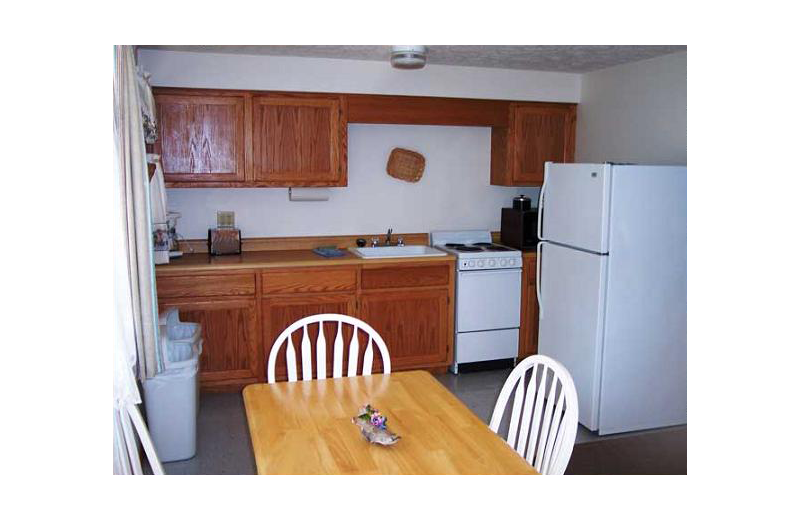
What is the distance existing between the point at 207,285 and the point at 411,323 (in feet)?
4.48

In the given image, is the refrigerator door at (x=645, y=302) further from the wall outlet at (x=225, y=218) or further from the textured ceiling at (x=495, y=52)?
the wall outlet at (x=225, y=218)

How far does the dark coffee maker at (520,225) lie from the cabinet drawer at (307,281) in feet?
4.36

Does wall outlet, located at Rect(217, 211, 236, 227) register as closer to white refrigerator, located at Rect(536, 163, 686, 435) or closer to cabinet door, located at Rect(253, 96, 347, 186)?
cabinet door, located at Rect(253, 96, 347, 186)

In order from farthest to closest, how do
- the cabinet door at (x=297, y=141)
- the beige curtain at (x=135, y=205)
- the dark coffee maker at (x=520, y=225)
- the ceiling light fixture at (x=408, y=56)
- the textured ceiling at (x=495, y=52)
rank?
1. the dark coffee maker at (x=520, y=225)
2. the cabinet door at (x=297, y=141)
3. the textured ceiling at (x=495, y=52)
4. the ceiling light fixture at (x=408, y=56)
5. the beige curtain at (x=135, y=205)

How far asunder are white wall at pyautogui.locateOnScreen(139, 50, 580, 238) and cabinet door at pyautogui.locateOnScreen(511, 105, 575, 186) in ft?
0.38

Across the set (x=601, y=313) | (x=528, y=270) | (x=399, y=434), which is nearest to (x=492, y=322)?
(x=528, y=270)

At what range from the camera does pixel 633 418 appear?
369 centimetres

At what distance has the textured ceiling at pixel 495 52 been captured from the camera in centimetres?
390

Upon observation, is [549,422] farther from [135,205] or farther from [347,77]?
[347,77]

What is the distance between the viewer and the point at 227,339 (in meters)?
4.11

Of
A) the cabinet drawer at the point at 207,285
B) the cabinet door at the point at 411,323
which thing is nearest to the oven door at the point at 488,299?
the cabinet door at the point at 411,323

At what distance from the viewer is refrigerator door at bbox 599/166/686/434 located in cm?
351

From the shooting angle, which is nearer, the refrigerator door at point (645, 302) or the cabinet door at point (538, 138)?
the refrigerator door at point (645, 302)
